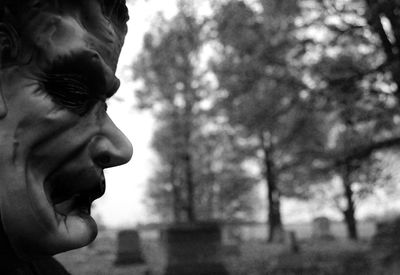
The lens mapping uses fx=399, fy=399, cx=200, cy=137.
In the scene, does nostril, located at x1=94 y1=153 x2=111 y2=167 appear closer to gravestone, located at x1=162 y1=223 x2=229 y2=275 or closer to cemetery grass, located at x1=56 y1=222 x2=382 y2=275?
cemetery grass, located at x1=56 y1=222 x2=382 y2=275

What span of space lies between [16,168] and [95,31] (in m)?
0.58

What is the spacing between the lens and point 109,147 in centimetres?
141

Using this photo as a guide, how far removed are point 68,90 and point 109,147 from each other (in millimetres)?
238

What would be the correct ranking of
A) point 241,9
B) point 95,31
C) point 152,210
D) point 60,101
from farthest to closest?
1. point 152,210
2. point 241,9
3. point 95,31
4. point 60,101

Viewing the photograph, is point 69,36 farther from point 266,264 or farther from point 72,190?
point 266,264

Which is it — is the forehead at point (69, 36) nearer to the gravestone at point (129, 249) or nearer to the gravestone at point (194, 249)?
the gravestone at point (194, 249)

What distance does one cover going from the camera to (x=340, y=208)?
24.9 meters

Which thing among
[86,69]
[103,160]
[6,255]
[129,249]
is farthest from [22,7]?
[129,249]

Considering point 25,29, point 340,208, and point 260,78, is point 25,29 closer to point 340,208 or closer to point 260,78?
point 260,78

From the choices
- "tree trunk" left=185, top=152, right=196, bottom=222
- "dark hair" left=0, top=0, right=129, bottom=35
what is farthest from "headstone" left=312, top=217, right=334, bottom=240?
"dark hair" left=0, top=0, right=129, bottom=35

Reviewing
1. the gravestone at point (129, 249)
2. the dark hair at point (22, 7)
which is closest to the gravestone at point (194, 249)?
the gravestone at point (129, 249)

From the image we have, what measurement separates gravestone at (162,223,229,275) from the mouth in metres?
7.17

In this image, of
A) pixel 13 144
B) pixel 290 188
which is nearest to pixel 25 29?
pixel 13 144

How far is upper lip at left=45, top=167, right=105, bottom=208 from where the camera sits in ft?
4.31
